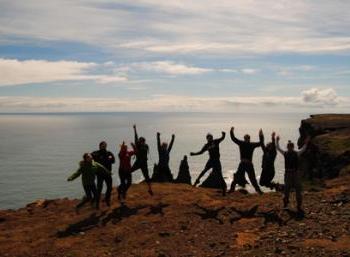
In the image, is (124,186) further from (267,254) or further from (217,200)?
(267,254)

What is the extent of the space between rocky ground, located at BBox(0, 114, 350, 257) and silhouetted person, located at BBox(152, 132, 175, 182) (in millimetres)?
3649

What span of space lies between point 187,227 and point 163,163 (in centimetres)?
941

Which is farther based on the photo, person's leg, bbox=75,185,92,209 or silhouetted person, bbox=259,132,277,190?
silhouetted person, bbox=259,132,277,190

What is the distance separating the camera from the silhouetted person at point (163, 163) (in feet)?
80.6

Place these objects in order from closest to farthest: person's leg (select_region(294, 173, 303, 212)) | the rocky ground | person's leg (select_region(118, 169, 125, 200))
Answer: the rocky ground
person's leg (select_region(294, 173, 303, 212))
person's leg (select_region(118, 169, 125, 200))

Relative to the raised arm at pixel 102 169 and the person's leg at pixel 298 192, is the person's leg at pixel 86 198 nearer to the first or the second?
the raised arm at pixel 102 169

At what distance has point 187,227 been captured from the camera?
1595 cm

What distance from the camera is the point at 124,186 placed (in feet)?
67.3

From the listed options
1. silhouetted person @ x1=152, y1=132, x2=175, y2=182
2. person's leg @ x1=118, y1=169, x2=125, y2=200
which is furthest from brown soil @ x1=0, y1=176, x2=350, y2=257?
silhouetted person @ x1=152, y1=132, x2=175, y2=182

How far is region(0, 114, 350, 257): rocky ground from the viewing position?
44.8 ft

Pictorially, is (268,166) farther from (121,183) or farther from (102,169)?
(102,169)

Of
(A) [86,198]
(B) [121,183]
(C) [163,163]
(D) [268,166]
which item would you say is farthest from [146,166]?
(D) [268,166]

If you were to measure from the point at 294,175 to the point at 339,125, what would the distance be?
45.0m

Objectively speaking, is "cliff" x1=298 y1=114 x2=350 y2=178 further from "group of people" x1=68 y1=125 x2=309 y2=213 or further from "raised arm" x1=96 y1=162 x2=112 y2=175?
"raised arm" x1=96 y1=162 x2=112 y2=175
